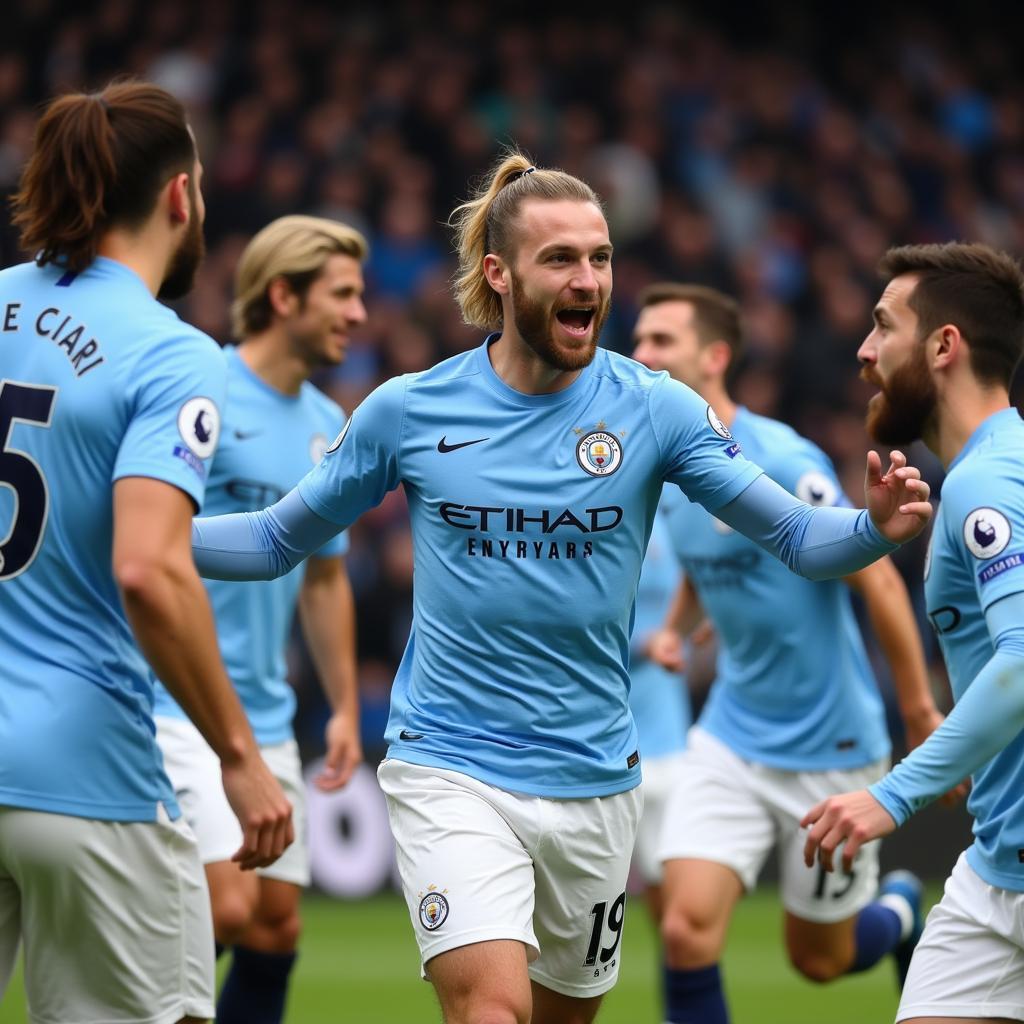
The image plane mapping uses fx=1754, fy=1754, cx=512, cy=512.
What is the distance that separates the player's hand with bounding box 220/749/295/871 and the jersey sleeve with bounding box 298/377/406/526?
3.45 feet

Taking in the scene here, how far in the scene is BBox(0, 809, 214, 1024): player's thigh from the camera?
12.3 feet

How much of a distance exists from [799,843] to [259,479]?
8.00 ft

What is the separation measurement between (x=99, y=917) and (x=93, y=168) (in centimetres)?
165

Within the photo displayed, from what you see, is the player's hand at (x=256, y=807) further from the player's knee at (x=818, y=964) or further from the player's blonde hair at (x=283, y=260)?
the player's knee at (x=818, y=964)

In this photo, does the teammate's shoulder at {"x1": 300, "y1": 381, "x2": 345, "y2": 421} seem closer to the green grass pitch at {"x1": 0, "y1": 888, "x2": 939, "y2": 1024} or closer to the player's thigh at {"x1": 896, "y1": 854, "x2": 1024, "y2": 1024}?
the green grass pitch at {"x1": 0, "y1": 888, "x2": 939, "y2": 1024}

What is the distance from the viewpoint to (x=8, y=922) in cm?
390

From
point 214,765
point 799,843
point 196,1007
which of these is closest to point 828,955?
point 799,843

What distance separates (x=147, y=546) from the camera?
11.7 feet

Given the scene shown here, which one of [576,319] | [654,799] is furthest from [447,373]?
[654,799]

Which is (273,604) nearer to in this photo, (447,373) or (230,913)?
(230,913)

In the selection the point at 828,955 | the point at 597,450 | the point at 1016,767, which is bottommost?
the point at 828,955

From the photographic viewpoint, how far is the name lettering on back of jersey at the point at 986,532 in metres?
4.18

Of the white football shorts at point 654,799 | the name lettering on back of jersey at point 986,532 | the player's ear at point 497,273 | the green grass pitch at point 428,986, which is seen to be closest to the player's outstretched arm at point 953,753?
the name lettering on back of jersey at point 986,532

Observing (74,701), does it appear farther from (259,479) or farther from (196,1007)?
(259,479)
